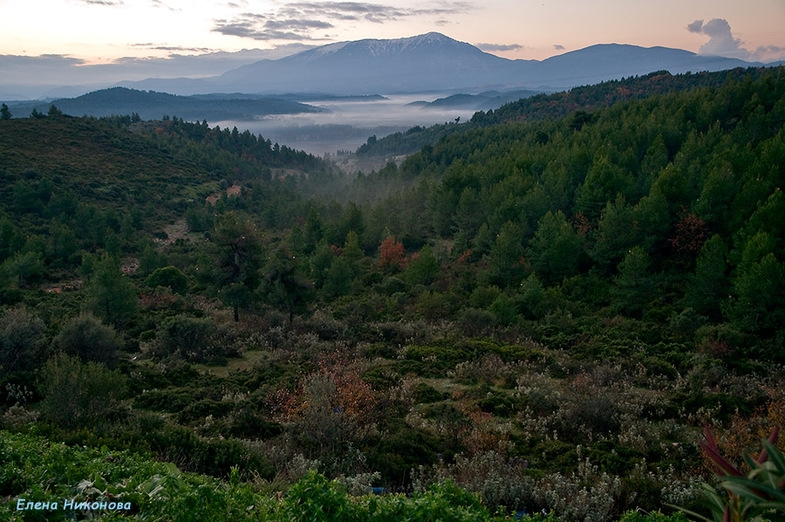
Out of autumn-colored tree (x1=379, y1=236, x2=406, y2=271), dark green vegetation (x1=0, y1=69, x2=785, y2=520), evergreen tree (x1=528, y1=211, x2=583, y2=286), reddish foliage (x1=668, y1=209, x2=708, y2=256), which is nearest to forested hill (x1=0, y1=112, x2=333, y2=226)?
dark green vegetation (x1=0, y1=69, x2=785, y2=520)

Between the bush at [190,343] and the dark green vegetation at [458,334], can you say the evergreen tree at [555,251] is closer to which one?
the dark green vegetation at [458,334]

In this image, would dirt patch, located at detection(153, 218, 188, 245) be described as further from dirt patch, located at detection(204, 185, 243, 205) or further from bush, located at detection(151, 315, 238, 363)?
bush, located at detection(151, 315, 238, 363)

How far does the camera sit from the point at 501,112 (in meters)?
117

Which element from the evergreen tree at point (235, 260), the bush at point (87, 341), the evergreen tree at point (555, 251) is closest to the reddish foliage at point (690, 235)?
the evergreen tree at point (555, 251)

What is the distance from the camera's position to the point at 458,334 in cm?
2262

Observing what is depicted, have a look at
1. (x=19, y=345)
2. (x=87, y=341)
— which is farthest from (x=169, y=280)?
(x=19, y=345)

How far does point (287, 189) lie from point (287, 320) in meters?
66.3

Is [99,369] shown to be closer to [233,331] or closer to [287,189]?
[233,331]

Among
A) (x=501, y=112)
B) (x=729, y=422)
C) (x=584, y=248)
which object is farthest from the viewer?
(x=501, y=112)

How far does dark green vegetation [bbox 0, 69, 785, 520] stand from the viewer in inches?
364

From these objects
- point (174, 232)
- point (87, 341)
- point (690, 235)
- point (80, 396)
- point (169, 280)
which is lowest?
point (174, 232)

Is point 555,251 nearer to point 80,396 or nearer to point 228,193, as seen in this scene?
point 80,396

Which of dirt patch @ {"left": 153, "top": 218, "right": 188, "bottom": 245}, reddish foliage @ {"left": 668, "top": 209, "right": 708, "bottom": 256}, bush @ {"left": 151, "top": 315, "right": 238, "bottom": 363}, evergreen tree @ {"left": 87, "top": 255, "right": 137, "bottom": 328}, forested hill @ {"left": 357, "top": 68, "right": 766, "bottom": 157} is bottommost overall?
dirt patch @ {"left": 153, "top": 218, "right": 188, "bottom": 245}

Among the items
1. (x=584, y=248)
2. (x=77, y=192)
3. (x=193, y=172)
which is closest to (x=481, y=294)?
(x=584, y=248)
